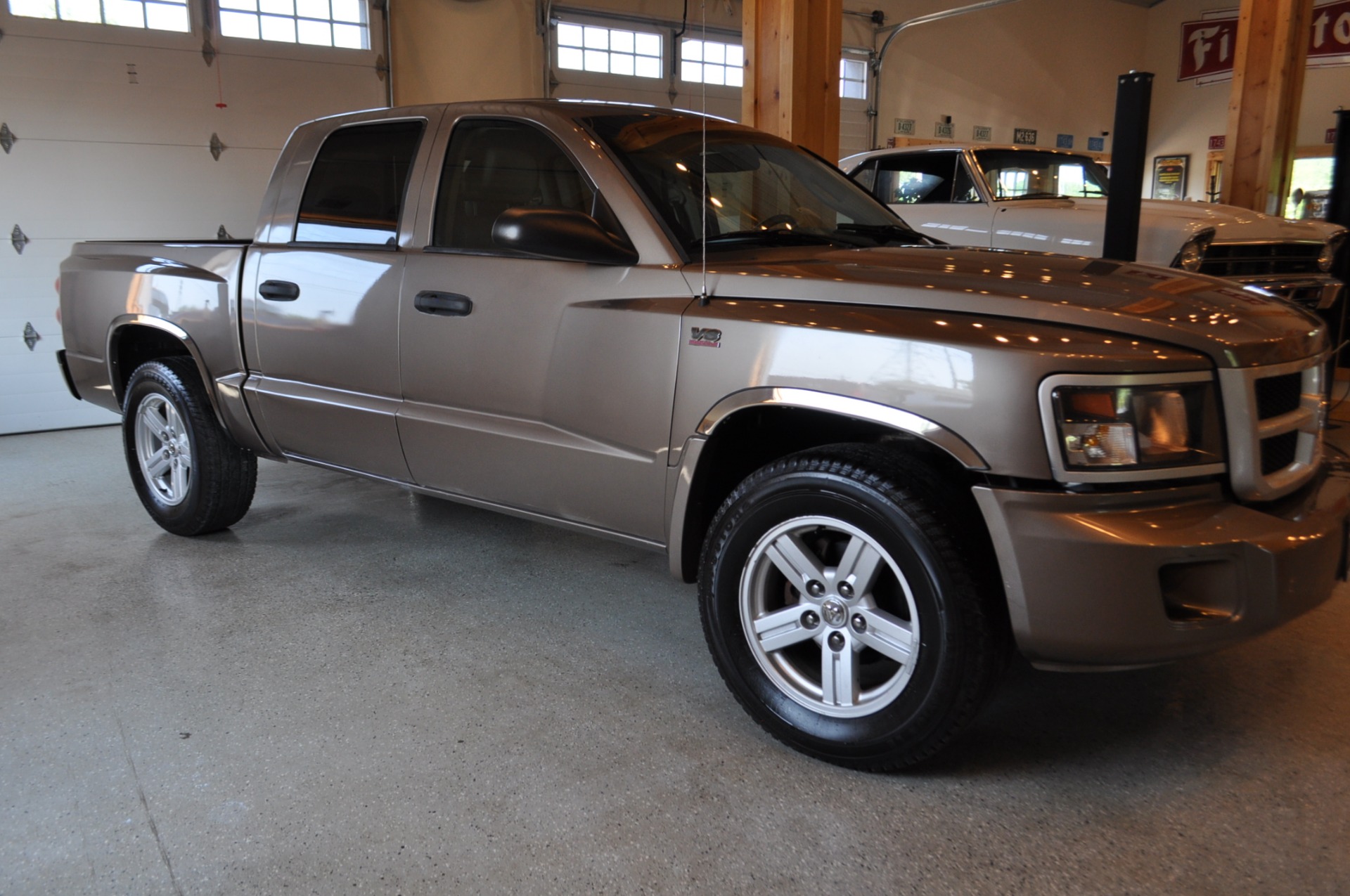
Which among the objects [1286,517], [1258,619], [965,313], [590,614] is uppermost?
[965,313]

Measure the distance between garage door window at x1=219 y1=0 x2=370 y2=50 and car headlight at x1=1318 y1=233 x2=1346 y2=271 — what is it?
24.4ft

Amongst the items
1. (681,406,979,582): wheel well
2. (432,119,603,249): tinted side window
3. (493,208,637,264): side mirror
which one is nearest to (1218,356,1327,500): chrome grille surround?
(681,406,979,582): wheel well

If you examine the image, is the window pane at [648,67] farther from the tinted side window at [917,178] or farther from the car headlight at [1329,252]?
the car headlight at [1329,252]

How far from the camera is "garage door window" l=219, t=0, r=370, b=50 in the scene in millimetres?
7707

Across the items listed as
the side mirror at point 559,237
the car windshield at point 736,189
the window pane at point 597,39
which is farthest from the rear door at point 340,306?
the window pane at point 597,39

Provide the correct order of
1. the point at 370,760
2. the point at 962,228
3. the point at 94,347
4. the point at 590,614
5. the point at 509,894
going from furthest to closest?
the point at 962,228, the point at 94,347, the point at 590,614, the point at 370,760, the point at 509,894

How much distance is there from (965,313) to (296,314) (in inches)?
94.5

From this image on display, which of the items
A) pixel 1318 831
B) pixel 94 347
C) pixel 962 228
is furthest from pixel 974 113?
pixel 1318 831

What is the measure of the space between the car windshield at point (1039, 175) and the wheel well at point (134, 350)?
5.28 metres

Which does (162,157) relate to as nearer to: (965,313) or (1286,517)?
(965,313)

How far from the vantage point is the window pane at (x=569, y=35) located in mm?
9352

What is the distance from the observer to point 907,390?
2145 mm

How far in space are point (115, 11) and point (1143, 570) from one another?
813 cm

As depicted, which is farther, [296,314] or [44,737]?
[296,314]
